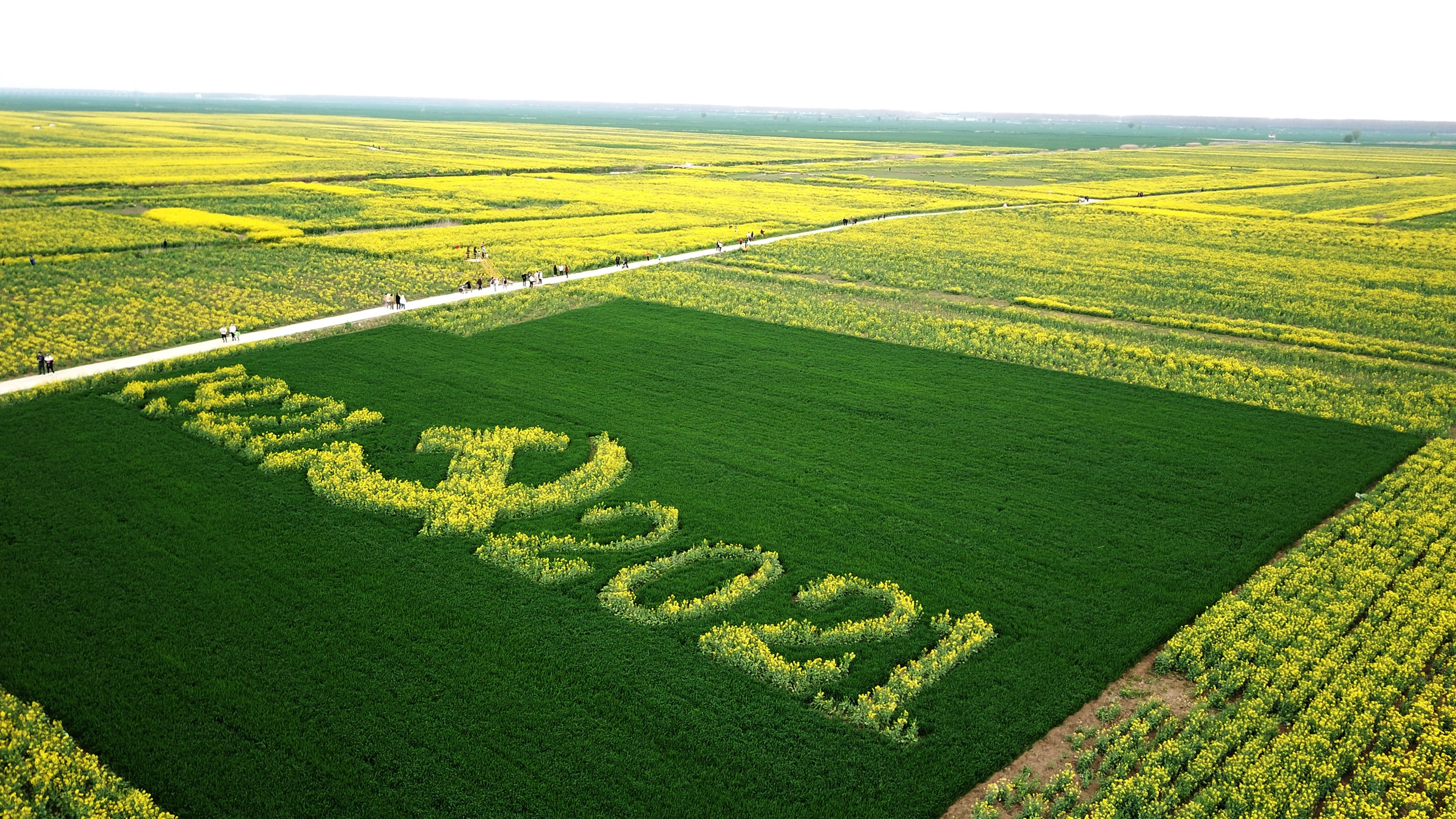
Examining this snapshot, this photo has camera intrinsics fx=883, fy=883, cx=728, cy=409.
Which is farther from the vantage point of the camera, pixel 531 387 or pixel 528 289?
pixel 528 289

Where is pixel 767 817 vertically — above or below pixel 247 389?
below

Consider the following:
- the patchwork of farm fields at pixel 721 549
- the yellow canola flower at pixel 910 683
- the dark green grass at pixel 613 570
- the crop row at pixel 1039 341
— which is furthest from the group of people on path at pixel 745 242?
the yellow canola flower at pixel 910 683

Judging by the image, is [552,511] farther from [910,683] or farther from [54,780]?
[54,780]

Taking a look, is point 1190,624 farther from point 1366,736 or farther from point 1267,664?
point 1366,736

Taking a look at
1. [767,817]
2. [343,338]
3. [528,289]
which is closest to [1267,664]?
[767,817]

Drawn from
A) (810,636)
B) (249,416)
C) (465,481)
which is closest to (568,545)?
(465,481)
